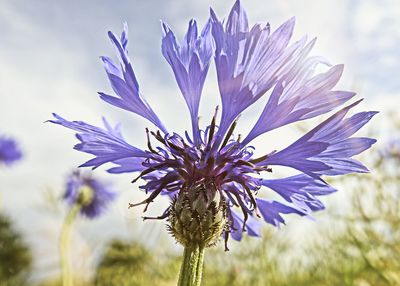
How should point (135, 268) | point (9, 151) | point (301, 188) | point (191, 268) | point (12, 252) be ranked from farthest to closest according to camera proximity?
point (12, 252) → point (9, 151) → point (135, 268) → point (301, 188) → point (191, 268)

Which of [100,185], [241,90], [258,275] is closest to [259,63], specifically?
[241,90]

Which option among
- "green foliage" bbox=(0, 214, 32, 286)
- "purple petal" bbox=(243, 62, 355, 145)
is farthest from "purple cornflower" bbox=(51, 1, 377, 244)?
"green foliage" bbox=(0, 214, 32, 286)

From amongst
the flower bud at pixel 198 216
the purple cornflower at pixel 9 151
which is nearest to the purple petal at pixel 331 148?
the flower bud at pixel 198 216

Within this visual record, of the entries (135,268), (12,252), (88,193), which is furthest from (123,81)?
(12,252)

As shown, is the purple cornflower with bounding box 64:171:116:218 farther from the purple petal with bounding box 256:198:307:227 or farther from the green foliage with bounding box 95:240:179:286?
the purple petal with bounding box 256:198:307:227

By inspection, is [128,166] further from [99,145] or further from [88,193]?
[88,193]

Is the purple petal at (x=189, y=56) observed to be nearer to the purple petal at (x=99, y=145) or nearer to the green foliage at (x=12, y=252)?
the purple petal at (x=99, y=145)

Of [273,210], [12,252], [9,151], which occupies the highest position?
[9,151]
